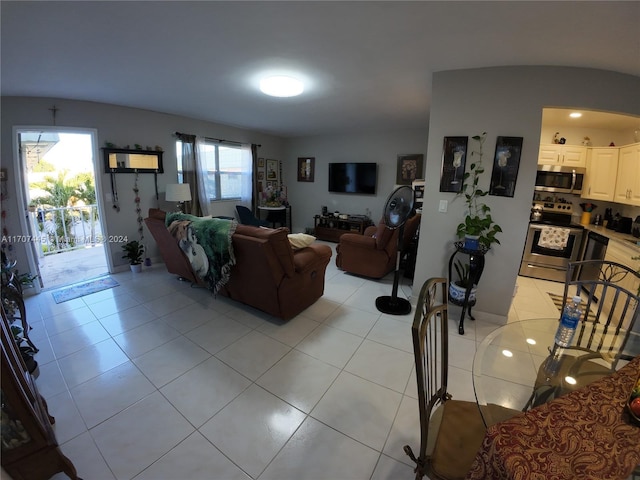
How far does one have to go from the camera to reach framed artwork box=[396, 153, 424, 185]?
512cm

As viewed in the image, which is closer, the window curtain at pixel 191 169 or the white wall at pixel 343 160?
the window curtain at pixel 191 169

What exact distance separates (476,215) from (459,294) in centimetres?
80

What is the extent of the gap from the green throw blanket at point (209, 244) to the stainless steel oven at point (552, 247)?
163 inches

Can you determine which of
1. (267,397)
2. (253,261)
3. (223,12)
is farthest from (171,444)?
(223,12)

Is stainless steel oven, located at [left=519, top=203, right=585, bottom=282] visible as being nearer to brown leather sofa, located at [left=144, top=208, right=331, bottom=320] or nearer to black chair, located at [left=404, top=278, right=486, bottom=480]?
brown leather sofa, located at [left=144, top=208, right=331, bottom=320]

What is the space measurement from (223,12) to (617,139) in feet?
17.1

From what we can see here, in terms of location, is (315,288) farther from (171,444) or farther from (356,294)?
(171,444)

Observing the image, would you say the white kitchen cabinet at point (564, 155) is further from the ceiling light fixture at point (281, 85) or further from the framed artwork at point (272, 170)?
the framed artwork at point (272, 170)

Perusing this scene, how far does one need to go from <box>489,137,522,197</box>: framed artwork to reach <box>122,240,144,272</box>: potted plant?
4598mm

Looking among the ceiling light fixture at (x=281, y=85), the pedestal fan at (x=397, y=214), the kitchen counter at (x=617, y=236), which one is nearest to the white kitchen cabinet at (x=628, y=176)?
the kitchen counter at (x=617, y=236)

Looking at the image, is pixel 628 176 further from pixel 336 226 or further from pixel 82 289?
pixel 82 289

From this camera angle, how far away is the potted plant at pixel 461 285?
257cm

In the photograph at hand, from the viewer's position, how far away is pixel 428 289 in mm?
1065

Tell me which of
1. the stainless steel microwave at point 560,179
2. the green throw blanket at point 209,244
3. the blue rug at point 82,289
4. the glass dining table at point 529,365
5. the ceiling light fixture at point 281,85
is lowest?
the blue rug at point 82,289
